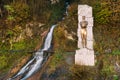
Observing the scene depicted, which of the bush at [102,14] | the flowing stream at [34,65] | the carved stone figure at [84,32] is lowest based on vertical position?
the flowing stream at [34,65]

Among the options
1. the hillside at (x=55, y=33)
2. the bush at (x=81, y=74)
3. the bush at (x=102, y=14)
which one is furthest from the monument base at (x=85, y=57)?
the bush at (x=102, y=14)

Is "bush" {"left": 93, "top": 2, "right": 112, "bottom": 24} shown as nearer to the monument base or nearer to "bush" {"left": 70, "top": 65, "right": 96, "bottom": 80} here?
the monument base

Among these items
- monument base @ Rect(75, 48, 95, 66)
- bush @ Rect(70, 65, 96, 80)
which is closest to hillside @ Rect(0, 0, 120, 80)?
monument base @ Rect(75, 48, 95, 66)

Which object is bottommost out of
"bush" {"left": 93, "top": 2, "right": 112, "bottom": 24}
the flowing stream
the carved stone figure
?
the flowing stream

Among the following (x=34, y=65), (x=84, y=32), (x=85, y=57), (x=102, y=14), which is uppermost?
(x=102, y=14)

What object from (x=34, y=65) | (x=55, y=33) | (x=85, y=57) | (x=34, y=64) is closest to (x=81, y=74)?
(x=85, y=57)

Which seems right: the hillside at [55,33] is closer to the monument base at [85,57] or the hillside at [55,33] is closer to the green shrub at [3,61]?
the green shrub at [3,61]

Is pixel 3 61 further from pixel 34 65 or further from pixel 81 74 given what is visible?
pixel 81 74

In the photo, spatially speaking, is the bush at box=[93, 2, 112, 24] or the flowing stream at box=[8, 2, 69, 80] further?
the bush at box=[93, 2, 112, 24]
